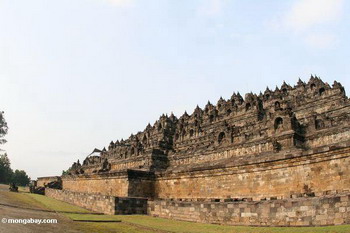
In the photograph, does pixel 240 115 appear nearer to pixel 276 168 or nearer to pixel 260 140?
pixel 260 140

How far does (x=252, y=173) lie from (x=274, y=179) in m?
1.58

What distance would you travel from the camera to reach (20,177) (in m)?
96.4

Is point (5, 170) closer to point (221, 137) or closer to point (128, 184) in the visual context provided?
point (221, 137)

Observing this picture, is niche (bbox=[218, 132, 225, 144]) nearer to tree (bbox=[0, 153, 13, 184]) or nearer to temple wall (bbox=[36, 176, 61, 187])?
temple wall (bbox=[36, 176, 61, 187])

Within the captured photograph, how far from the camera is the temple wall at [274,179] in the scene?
588 inches

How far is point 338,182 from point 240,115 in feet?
102

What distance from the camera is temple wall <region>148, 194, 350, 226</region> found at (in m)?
10.9

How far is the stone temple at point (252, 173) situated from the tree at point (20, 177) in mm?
55703

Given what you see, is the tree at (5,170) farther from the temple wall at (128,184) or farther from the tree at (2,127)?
the temple wall at (128,184)

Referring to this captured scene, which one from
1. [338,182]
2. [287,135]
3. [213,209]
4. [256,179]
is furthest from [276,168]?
[287,135]

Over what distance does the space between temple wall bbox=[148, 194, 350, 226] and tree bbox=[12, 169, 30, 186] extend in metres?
93.7

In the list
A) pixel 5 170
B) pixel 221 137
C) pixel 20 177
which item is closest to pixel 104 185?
pixel 221 137

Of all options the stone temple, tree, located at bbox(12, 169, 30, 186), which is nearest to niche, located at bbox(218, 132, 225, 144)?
the stone temple

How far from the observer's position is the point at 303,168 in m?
16.1
